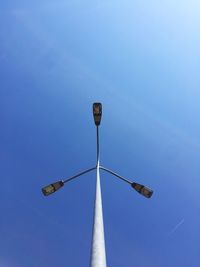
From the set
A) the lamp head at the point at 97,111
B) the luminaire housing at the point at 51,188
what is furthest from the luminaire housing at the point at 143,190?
the lamp head at the point at 97,111

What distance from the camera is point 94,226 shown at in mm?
5891

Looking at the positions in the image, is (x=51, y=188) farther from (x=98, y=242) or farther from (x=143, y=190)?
(x=98, y=242)

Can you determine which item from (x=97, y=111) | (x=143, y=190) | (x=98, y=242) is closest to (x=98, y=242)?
(x=98, y=242)

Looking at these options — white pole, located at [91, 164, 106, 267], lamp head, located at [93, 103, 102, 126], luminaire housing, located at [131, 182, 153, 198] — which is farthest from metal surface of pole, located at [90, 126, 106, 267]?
lamp head, located at [93, 103, 102, 126]

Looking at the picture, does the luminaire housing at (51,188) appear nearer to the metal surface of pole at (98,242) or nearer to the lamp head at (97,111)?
the lamp head at (97,111)

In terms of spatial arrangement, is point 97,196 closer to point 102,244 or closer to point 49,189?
point 102,244

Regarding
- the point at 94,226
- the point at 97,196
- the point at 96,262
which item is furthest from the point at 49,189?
the point at 96,262

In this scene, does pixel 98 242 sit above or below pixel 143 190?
below

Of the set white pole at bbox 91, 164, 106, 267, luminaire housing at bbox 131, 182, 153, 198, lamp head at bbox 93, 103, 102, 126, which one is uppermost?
lamp head at bbox 93, 103, 102, 126

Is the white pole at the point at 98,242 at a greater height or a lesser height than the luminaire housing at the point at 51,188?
lesser

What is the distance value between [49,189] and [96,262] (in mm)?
3594

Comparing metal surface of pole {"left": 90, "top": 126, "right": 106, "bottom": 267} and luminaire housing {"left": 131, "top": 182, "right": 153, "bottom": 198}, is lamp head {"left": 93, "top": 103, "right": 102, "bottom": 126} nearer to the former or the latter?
luminaire housing {"left": 131, "top": 182, "right": 153, "bottom": 198}

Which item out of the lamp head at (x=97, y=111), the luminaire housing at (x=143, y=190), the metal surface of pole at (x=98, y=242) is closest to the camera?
the metal surface of pole at (x=98, y=242)

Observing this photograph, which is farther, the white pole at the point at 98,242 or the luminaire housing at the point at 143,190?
the luminaire housing at the point at 143,190
